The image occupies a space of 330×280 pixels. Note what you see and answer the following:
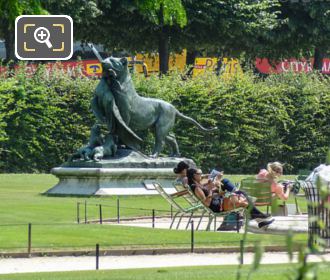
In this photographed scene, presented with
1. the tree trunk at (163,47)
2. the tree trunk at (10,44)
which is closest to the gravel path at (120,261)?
the tree trunk at (10,44)

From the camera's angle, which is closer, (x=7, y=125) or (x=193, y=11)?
(x=7, y=125)

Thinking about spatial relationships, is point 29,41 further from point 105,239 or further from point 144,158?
point 144,158

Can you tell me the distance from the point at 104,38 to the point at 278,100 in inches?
409

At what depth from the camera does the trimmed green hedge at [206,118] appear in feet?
135

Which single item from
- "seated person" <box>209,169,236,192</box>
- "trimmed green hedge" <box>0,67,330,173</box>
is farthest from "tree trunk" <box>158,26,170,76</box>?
"seated person" <box>209,169,236,192</box>

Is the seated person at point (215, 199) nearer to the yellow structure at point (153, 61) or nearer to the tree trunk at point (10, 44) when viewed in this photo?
the tree trunk at point (10, 44)

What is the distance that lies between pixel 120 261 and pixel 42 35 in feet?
12.9

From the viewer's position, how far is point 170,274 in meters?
13.5

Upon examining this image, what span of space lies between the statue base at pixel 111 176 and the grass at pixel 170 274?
14.2m

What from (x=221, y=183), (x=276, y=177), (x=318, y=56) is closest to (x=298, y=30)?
(x=318, y=56)

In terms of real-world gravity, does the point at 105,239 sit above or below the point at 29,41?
below

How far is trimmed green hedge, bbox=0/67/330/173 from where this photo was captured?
4103 centimetres

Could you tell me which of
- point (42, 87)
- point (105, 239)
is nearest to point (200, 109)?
point (42, 87)

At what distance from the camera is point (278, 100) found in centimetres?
4638
